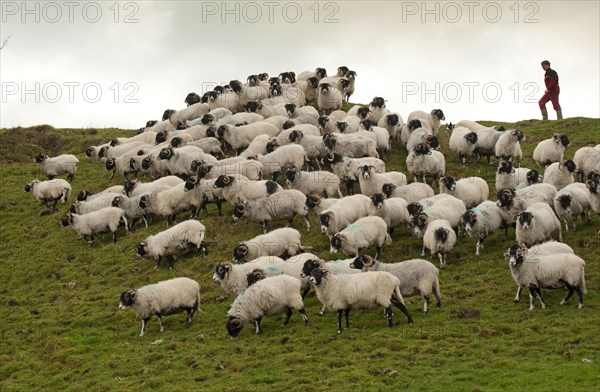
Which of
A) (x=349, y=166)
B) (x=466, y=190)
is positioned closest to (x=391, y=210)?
(x=466, y=190)

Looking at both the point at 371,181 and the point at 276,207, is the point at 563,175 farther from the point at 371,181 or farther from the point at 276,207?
the point at 276,207

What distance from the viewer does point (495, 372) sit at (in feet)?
55.4

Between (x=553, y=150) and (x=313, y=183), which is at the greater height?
(x=553, y=150)

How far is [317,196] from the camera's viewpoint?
90.7ft

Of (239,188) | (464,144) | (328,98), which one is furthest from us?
(328,98)

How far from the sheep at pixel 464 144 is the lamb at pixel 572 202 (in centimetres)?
734

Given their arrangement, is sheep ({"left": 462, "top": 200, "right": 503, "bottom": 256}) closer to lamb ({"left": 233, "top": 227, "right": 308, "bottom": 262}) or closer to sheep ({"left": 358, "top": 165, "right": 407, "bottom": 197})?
sheep ({"left": 358, "top": 165, "right": 407, "bottom": 197})

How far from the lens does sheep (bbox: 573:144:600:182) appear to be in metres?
29.3

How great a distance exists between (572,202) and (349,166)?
26.5ft

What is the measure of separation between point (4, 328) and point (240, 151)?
14.1 m

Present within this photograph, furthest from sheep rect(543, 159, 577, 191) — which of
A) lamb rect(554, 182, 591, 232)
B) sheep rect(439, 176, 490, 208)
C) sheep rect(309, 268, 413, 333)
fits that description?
sheep rect(309, 268, 413, 333)

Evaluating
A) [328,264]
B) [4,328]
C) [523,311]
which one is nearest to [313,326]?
[328,264]

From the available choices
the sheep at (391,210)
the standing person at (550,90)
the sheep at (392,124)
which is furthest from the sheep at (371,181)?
the standing person at (550,90)

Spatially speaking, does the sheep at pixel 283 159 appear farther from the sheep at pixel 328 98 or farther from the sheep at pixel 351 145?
the sheep at pixel 328 98
